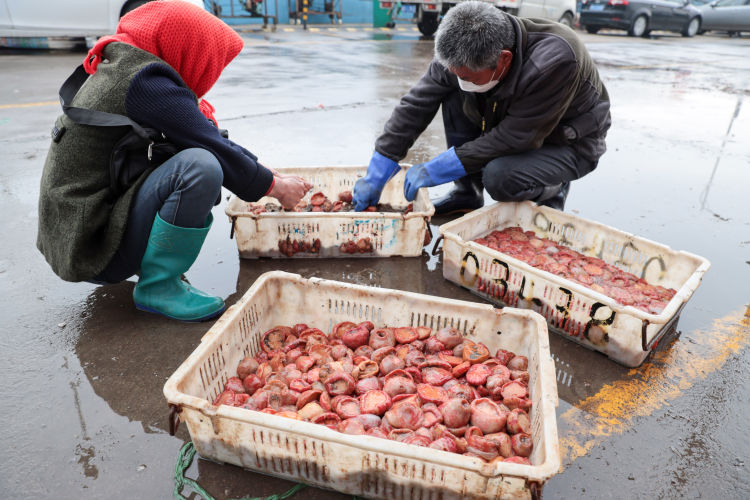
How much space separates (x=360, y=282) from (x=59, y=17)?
797 centimetres

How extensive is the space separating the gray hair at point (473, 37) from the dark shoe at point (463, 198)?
1.10 meters

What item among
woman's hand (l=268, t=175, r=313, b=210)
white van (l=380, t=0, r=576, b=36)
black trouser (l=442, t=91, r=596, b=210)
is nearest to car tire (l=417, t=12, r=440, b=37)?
white van (l=380, t=0, r=576, b=36)

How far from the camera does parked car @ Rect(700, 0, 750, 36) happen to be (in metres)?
16.8

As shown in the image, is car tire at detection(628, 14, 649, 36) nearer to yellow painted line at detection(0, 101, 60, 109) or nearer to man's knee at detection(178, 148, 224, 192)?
yellow painted line at detection(0, 101, 60, 109)

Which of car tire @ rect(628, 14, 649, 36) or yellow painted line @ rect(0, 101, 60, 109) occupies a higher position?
car tire @ rect(628, 14, 649, 36)

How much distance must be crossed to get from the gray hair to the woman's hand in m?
0.87

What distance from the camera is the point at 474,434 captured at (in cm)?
157

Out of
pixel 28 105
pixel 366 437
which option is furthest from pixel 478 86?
pixel 28 105

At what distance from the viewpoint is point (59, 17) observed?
7738 millimetres

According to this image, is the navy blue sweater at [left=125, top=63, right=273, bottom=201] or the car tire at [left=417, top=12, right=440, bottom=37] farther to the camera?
the car tire at [left=417, top=12, right=440, bottom=37]

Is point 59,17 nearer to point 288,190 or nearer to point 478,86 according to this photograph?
point 288,190

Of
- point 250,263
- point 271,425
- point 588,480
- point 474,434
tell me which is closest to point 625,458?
point 588,480

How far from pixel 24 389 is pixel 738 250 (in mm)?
3614

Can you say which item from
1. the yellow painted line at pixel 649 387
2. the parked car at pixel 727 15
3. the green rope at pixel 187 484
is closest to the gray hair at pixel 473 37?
the yellow painted line at pixel 649 387
